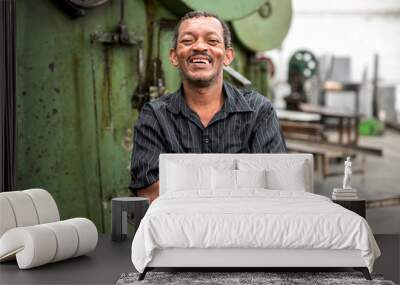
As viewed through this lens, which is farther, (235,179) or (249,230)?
(235,179)

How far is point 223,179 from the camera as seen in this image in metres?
3.85

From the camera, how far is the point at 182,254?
10.4ft

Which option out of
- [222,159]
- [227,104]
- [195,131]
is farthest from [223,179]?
[227,104]

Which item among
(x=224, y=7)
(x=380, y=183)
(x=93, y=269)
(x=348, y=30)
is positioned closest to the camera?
(x=93, y=269)

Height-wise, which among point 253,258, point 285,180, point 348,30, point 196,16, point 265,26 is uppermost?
point 348,30

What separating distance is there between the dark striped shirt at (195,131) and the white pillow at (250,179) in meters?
0.24

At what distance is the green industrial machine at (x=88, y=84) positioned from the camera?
4.81 meters

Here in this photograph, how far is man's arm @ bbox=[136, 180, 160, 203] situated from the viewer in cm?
414

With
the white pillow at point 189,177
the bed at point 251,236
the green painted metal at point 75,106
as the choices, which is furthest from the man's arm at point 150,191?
the green painted metal at point 75,106

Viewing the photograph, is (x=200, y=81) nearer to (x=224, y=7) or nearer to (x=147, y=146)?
(x=147, y=146)

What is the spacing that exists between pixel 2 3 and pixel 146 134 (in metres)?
1.29

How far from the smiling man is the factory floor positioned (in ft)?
10.5

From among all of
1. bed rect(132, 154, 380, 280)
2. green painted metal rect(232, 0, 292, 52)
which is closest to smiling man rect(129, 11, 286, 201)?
bed rect(132, 154, 380, 280)

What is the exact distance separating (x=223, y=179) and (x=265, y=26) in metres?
2.21
